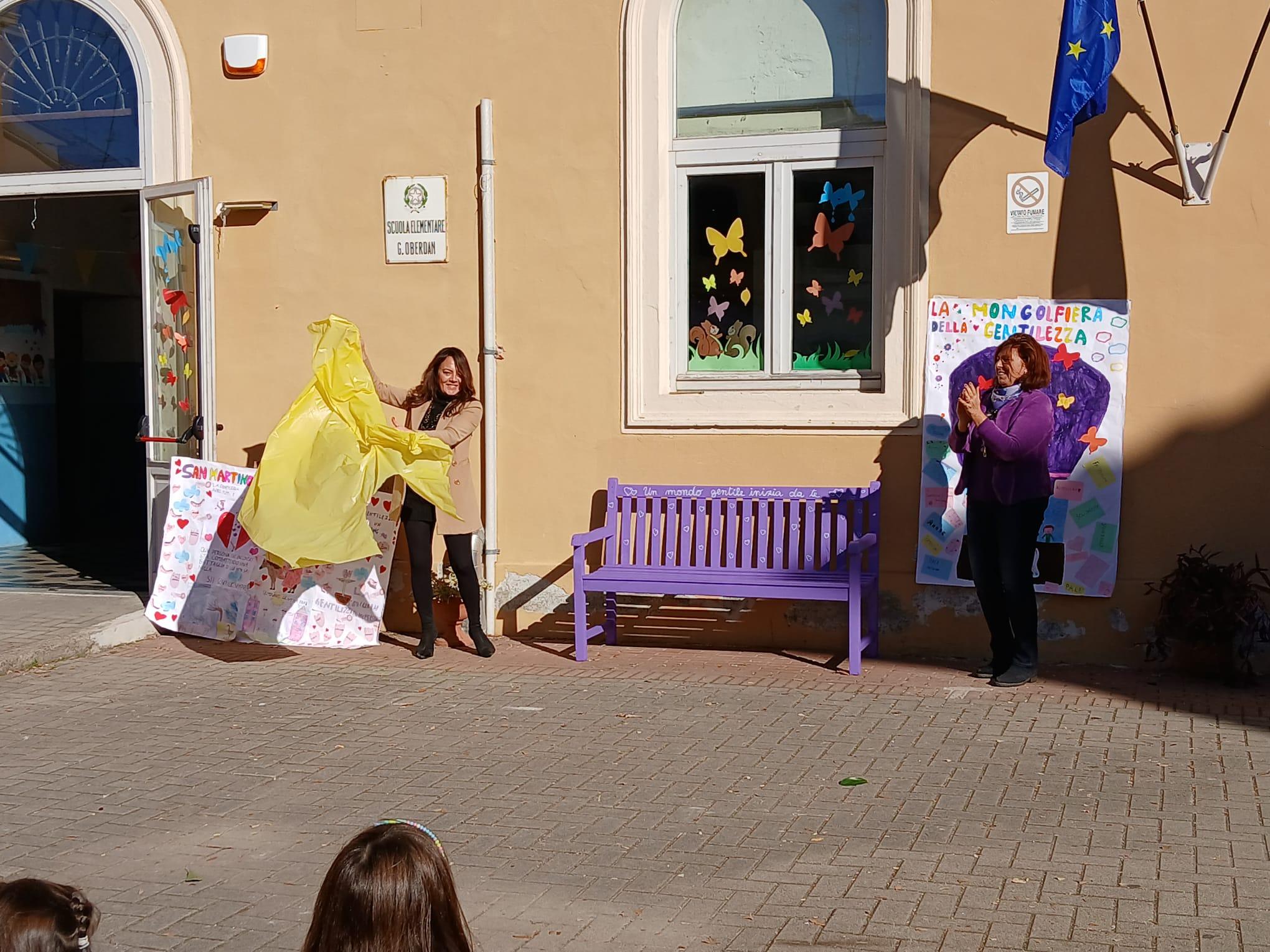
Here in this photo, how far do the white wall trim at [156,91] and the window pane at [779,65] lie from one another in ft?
11.1

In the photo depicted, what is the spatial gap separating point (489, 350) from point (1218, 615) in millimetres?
4559

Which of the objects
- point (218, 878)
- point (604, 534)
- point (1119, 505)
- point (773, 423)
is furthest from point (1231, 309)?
point (218, 878)

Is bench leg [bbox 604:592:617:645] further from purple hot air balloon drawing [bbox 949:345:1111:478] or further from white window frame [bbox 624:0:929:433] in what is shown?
purple hot air balloon drawing [bbox 949:345:1111:478]

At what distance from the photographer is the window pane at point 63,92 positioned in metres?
9.96

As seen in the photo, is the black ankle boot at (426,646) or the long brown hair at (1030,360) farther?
the black ankle boot at (426,646)

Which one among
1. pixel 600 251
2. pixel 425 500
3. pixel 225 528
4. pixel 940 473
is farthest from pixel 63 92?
pixel 940 473

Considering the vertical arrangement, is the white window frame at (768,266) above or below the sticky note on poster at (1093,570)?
above

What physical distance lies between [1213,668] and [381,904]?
673cm

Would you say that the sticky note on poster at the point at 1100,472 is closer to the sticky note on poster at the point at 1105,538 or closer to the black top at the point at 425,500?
the sticky note on poster at the point at 1105,538

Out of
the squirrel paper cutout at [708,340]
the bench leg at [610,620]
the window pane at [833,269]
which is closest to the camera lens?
the window pane at [833,269]

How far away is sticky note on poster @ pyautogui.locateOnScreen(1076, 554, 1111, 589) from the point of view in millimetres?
8156

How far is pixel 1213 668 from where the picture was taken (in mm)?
7836

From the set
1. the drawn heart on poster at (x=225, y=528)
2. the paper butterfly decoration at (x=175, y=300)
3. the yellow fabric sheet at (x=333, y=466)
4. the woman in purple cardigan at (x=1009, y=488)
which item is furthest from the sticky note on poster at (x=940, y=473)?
the paper butterfly decoration at (x=175, y=300)

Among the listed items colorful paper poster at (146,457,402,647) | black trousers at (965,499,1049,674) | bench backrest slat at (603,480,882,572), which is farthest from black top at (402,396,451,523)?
black trousers at (965,499,1049,674)
